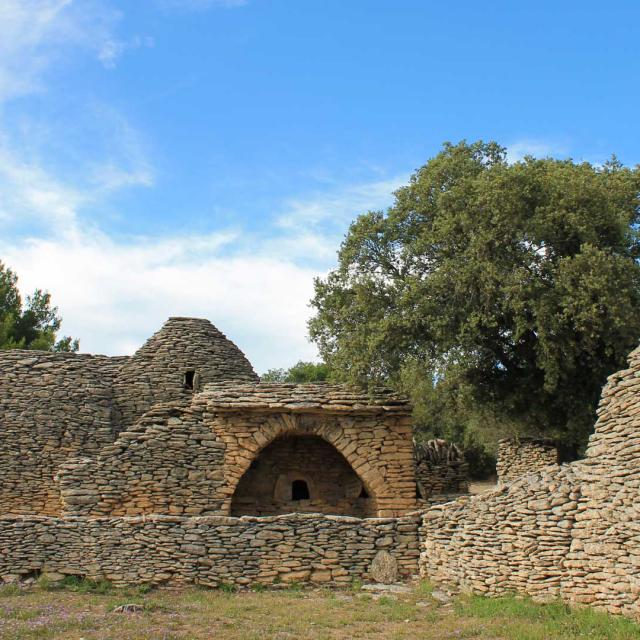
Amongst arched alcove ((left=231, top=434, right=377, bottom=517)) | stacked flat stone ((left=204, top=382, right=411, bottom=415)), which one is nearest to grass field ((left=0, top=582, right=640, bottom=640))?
stacked flat stone ((left=204, top=382, right=411, bottom=415))

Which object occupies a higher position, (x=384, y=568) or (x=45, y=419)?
(x=45, y=419)

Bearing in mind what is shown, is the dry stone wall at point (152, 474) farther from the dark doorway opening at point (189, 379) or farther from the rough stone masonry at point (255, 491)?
the dark doorway opening at point (189, 379)

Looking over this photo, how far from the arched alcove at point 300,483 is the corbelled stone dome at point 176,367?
219 centimetres

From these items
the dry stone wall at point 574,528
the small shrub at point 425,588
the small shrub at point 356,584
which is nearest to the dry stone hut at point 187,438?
the small shrub at point 356,584

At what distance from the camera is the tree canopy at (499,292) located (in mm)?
14305

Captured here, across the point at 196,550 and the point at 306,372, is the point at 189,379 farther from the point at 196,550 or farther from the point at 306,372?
the point at 306,372

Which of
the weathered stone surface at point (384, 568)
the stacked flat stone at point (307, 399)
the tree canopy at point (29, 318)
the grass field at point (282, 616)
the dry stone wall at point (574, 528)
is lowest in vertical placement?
the grass field at point (282, 616)

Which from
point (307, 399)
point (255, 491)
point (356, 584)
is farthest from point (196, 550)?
point (255, 491)

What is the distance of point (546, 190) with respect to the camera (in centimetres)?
1531

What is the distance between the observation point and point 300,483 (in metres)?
17.3

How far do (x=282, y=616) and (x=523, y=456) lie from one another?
1040cm

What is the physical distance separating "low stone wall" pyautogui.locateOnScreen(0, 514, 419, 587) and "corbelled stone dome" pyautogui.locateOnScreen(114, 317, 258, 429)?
5039 millimetres

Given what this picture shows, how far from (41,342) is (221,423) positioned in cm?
1498

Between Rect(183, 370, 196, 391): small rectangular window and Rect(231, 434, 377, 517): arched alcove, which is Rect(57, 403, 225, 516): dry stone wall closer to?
Rect(231, 434, 377, 517): arched alcove
